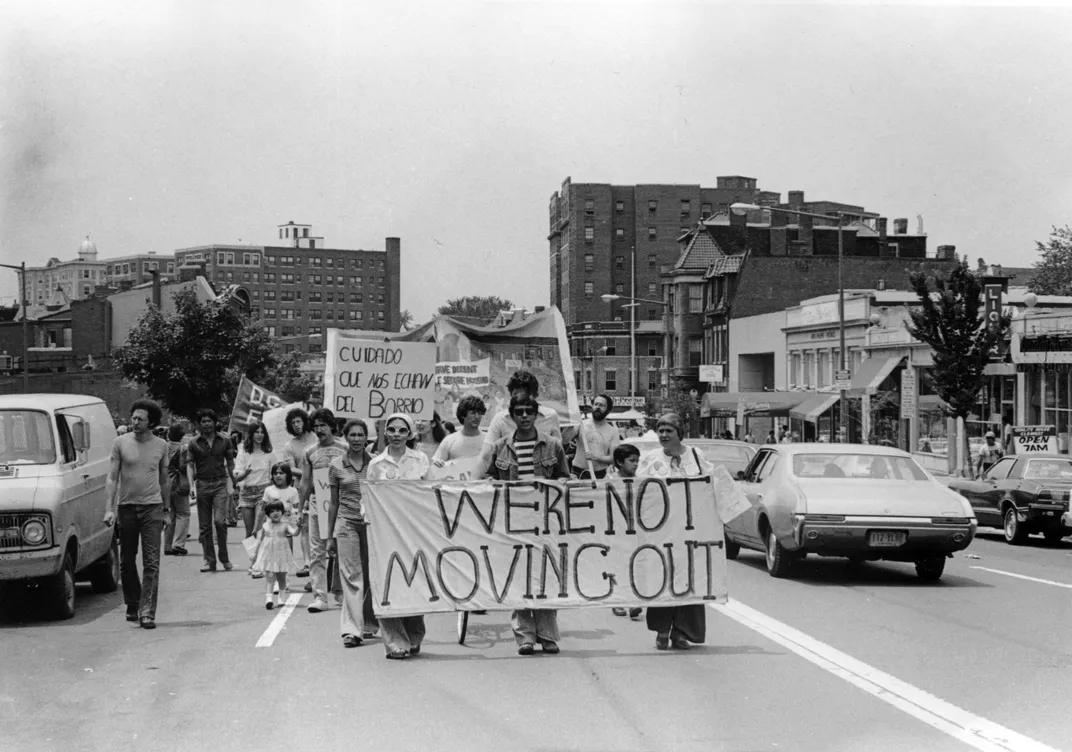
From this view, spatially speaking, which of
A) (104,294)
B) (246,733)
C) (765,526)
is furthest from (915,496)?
(104,294)

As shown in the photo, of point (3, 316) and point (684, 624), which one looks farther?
point (3, 316)

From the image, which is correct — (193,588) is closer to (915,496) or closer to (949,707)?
(915,496)

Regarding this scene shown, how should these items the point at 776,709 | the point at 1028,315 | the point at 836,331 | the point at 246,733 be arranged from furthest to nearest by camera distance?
the point at 836,331
the point at 1028,315
the point at 776,709
the point at 246,733

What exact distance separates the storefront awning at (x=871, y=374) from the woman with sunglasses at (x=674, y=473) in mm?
41557

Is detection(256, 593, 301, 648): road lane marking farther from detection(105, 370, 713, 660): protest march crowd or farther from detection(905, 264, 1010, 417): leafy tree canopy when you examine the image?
detection(905, 264, 1010, 417): leafy tree canopy

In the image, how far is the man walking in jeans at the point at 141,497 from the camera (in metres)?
11.6

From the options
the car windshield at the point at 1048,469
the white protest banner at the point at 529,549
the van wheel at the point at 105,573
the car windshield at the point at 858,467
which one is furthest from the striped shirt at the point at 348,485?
the car windshield at the point at 1048,469

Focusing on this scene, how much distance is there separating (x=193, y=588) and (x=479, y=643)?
17.6 ft

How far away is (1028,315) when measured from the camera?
4088 cm

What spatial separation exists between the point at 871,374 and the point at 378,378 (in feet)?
124

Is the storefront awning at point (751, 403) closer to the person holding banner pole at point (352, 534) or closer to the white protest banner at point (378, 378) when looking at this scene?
the white protest banner at point (378, 378)

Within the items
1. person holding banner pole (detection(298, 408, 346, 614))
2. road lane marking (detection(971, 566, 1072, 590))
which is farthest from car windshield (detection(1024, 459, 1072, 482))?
person holding banner pole (detection(298, 408, 346, 614))

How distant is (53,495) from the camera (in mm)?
11953

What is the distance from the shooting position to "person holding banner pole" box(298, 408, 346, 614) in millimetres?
12602
